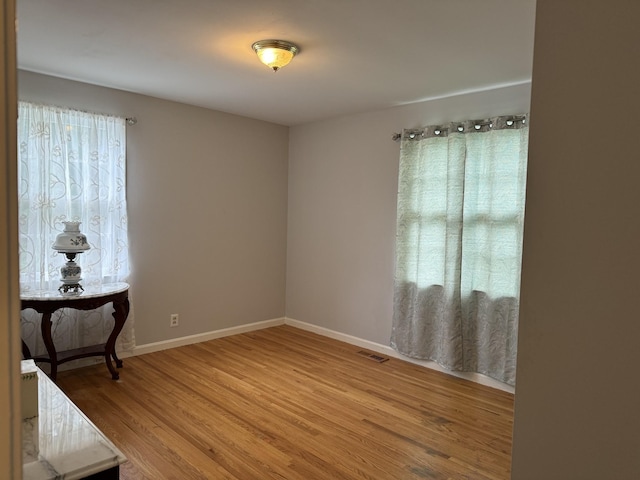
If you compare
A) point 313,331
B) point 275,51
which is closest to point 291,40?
point 275,51

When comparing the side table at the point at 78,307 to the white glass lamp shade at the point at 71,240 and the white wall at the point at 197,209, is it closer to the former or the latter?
the white glass lamp shade at the point at 71,240

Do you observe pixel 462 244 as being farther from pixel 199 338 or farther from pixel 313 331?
pixel 199 338

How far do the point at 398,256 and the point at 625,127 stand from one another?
3086mm

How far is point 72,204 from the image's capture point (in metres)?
3.54

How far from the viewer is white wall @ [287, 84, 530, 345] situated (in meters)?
4.18

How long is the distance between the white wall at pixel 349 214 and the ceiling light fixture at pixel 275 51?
1689 mm

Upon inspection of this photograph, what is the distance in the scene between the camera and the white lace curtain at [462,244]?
3.37 metres

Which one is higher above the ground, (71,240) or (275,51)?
(275,51)

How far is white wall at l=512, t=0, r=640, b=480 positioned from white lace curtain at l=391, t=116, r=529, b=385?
88.1 inches

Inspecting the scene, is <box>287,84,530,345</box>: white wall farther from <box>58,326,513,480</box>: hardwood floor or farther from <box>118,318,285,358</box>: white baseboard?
<box>58,326,513,480</box>: hardwood floor

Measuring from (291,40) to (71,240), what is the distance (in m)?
2.21

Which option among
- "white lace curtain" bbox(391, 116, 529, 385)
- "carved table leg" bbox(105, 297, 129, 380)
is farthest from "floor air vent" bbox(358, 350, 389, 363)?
"carved table leg" bbox(105, 297, 129, 380)

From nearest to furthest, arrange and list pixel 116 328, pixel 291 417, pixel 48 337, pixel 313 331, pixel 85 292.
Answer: pixel 291 417 < pixel 48 337 < pixel 85 292 < pixel 116 328 < pixel 313 331

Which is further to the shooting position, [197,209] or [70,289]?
[197,209]
